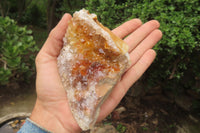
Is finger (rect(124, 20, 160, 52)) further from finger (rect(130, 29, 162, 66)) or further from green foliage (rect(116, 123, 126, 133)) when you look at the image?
green foliage (rect(116, 123, 126, 133))

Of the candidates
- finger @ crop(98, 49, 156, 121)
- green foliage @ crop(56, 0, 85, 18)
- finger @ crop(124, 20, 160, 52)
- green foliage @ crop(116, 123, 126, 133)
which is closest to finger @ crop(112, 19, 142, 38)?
finger @ crop(124, 20, 160, 52)

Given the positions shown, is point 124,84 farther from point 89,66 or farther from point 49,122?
point 49,122

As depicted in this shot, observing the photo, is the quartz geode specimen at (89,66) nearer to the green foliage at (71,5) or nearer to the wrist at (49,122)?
the wrist at (49,122)

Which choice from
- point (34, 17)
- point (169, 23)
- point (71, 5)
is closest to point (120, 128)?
point (169, 23)

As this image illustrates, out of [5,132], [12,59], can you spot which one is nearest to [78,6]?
[12,59]

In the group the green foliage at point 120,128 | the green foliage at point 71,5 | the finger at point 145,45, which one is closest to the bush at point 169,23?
the finger at point 145,45
